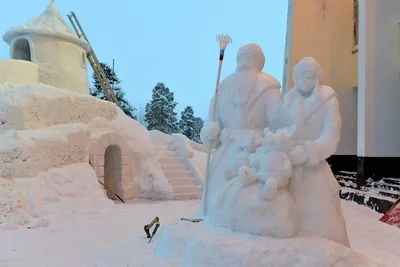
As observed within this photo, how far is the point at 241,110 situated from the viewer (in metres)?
3.50

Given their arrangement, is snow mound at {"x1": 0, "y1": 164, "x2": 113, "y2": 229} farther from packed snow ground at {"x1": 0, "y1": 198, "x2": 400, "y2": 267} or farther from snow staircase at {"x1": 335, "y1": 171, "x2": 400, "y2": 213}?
snow staircase at {"x1": 335, "y1": 171, "x2": 400, "y2": 213}

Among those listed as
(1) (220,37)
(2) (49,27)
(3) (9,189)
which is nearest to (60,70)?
(2) (49,27)

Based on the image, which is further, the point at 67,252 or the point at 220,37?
the point at 67,252

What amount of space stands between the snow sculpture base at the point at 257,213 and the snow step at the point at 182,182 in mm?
6346

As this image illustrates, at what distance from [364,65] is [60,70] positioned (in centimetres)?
882

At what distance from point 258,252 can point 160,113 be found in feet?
59.8

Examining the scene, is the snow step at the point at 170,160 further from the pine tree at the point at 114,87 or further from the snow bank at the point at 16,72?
the pine tree at the point at 114,87

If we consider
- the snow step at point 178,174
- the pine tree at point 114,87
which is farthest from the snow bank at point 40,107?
the pine tree at point 114,87

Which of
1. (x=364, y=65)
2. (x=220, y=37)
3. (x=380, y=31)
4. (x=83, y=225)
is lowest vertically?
(x=83, y=225)

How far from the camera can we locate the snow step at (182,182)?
9.39m

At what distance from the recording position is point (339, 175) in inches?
385

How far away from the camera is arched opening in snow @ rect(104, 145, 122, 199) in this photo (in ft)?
30.0

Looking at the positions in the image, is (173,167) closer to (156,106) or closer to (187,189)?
(187,189)

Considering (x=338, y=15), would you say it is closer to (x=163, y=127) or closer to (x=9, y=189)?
(x=9, y=189)
